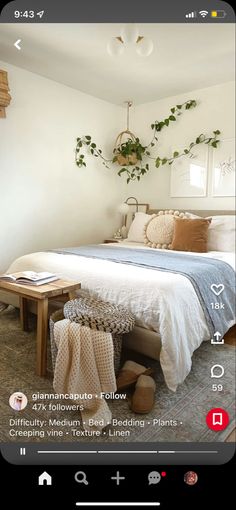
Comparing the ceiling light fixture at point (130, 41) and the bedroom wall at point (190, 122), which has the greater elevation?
the ceiling light fixture at point (130, 41)

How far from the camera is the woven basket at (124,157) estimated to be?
0.73m

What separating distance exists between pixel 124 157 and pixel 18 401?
0.65 meters

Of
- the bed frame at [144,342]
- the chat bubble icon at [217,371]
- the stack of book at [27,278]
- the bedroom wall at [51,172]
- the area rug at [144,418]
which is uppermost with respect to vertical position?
the bedroom wall at [51,172]

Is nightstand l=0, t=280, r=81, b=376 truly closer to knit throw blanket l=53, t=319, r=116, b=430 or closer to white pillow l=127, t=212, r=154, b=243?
knit throw blanket l=53, t=319, r=116, b=430

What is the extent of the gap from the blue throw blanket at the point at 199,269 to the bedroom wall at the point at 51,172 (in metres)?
0.28

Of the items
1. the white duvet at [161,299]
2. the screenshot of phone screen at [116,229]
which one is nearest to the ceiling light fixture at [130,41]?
the screenshot of phone screen at [116,229]

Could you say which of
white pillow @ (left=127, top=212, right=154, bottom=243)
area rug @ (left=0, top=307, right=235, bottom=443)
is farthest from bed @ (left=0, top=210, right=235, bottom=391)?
area rug @ (left=0, top=307, right=235, bottom=443)

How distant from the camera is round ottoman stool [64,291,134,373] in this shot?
93 cm

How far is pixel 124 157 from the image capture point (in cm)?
79

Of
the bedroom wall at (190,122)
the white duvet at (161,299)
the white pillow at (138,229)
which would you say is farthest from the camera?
the white pillow at (138,229)
